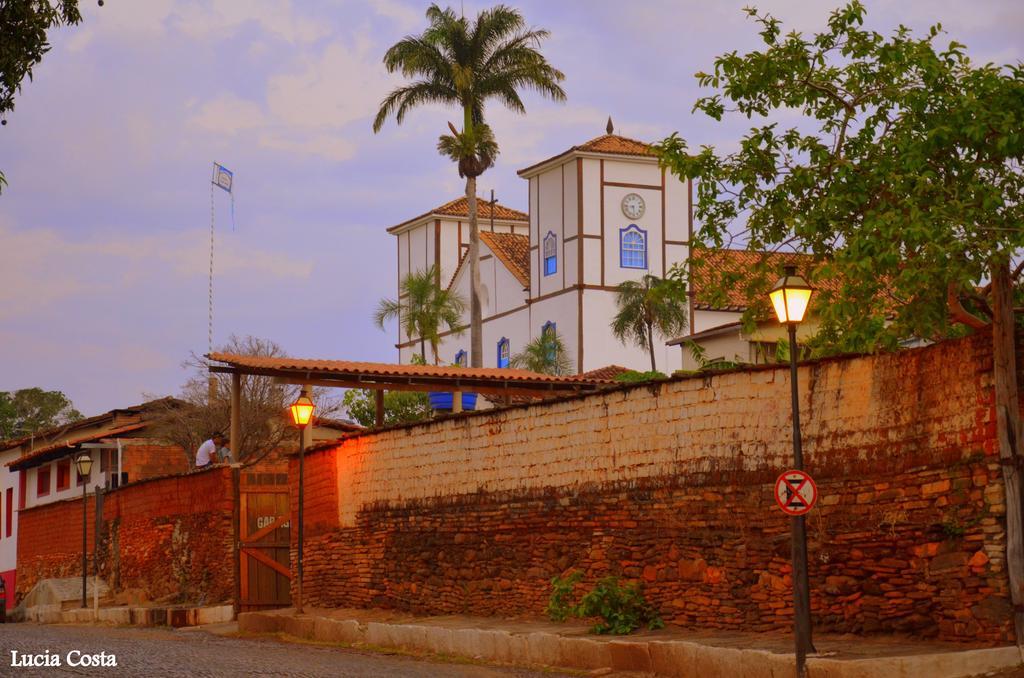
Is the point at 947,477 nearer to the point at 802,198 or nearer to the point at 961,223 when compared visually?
the point at 961,223

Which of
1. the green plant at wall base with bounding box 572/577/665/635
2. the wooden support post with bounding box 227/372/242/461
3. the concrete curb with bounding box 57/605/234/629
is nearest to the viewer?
the green plant at wall base with bounding box 572/577/665/635

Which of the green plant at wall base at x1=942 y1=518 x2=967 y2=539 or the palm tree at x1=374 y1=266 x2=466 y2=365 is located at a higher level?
the palm tree at x1=374 y1=266 x2=466 y2=365

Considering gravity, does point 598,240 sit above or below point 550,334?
above

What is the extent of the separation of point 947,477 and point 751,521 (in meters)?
2.55

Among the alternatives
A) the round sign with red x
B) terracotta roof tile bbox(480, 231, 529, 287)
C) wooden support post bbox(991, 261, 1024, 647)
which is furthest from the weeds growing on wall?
terracotta roof tile bbox(480, 231, 529, 287)

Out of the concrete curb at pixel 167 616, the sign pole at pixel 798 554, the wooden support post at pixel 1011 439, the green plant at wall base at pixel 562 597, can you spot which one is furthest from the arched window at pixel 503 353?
the wooden support post at pixel 1011 439

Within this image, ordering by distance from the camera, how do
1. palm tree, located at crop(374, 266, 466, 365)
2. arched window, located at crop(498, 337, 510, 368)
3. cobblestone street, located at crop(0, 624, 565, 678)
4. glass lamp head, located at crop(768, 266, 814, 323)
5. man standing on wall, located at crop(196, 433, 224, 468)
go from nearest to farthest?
1. glass lamp head, located at crop(768, 266, 814, 323)
2. cobblestone street, located at crop(0, 624, 565, 678)
3. man standing on wall, located at crop(196, 433, 224, 468)
4. palm tree, located at crop(374, 266, 466, 365)
5. arched window, located at crop(498, 337, 510, 368)

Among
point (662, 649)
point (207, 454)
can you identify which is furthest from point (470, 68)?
point (662, 649)

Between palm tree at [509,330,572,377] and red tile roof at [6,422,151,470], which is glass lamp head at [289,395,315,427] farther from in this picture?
palm tree at [509,330,572,377]

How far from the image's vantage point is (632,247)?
6300cm

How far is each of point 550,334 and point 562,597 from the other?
46.0 metres

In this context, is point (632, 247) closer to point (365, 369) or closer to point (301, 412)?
point (365, 369)

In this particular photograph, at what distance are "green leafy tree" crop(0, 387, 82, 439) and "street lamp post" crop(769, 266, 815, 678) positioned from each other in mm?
73459

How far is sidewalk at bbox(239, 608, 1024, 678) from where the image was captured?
11922 mm
